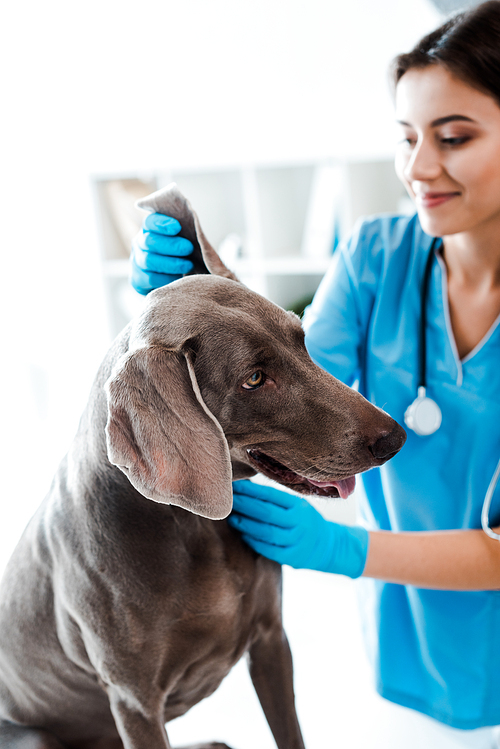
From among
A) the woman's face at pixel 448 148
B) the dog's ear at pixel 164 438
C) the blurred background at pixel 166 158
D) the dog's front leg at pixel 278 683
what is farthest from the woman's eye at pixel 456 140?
the blurred background at pixel 166 158

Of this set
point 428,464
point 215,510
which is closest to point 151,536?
point 215,510

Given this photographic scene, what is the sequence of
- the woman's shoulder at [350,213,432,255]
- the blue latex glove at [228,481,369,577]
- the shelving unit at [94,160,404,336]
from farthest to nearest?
the shelving unit at [94,160,404,336] → the woman's shoulder at [350,213,432,255] → the blue latex glove at [228,481,369,577]

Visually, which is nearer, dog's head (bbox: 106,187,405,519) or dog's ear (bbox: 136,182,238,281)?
dog's head (bbox: 106,187,405,519)

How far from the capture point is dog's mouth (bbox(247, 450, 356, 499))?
0.77 metres

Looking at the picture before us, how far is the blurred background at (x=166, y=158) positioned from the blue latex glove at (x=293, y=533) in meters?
0.64

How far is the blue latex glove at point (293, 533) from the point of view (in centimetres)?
83

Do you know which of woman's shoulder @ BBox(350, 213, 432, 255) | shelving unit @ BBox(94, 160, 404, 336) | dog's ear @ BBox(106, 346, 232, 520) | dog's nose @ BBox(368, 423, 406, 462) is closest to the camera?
dog's ear @ BBox(106, 346, 232, 520)

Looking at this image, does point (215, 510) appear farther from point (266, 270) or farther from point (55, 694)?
point (266, 270)

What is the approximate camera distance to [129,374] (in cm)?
63

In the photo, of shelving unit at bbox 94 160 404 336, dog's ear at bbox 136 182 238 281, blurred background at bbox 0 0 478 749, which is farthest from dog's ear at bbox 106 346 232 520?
shelving unit at bbox 94 160 404 336

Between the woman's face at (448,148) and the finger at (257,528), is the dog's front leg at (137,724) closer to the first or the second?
the finger at (257,528)

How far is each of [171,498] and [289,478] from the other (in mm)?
192

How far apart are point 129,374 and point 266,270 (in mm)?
1950

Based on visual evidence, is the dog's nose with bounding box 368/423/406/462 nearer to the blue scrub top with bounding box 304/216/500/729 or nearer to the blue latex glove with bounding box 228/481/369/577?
the blue latex glove with bounding box 228/481/369/577
